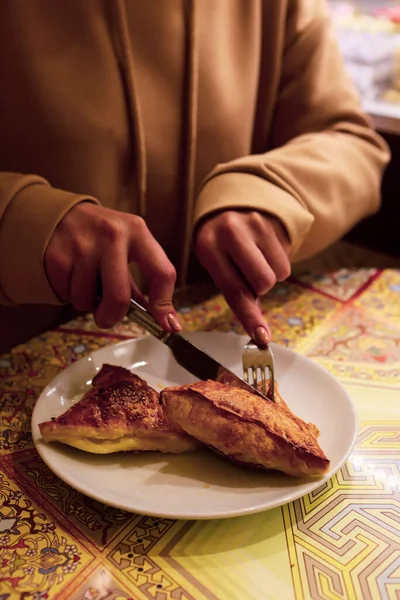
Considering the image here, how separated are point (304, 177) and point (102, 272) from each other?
58 centimetres

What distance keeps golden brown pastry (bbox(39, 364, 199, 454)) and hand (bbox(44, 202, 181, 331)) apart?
0.16m

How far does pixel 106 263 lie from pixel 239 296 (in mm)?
242

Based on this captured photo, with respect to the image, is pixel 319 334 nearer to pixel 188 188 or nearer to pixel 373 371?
pixel 373 371

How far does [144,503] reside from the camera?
2.17 ft

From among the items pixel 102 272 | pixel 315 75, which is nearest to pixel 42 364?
pixel 102 272

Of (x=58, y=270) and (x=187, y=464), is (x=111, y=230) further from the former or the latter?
(x=187, y=464)

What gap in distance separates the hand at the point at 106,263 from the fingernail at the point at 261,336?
0.13 metres

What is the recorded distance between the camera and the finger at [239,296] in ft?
3.10

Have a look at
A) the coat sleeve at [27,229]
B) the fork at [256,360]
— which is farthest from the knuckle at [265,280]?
the coat sleeve at [27,229]

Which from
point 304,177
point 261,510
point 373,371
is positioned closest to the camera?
point 261,510

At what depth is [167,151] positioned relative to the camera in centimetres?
126

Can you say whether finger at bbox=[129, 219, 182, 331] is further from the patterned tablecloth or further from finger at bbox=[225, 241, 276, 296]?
the patterned tablecloth

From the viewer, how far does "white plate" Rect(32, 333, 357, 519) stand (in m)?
0.67

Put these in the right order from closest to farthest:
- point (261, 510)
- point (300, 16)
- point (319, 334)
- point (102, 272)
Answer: point (261, 510), point (102, 272), point (319, 334), point (300, 16)
